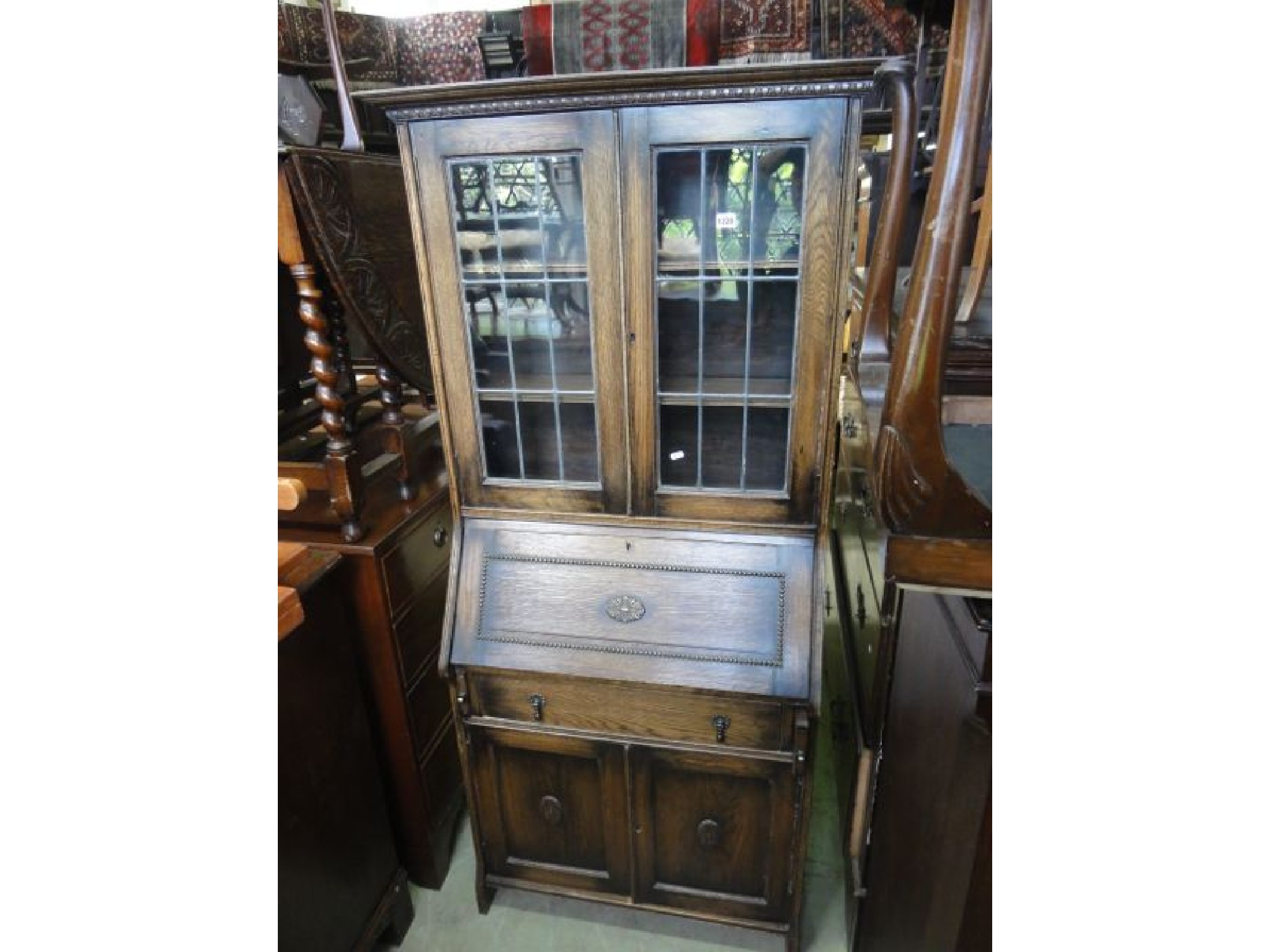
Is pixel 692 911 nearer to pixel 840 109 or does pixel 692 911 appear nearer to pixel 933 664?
pixel 933 664

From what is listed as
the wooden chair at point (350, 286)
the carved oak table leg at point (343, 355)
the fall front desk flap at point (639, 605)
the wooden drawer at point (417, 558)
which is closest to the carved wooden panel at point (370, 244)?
the wooden chair at point (350, 286)

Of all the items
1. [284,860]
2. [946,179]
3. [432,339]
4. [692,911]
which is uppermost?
[946,179]

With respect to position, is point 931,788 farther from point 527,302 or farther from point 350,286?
point 350,286

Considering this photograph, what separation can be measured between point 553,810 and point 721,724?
50 centimetres

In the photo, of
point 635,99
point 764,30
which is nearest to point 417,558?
point 635,99

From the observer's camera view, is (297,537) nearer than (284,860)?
No

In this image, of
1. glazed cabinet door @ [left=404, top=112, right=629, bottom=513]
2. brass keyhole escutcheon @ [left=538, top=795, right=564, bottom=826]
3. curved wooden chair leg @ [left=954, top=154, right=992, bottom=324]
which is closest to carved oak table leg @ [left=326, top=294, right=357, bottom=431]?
glazed cabinet door @ [left=404, top=112, right=629, bottom=513]

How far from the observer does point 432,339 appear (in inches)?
50.4

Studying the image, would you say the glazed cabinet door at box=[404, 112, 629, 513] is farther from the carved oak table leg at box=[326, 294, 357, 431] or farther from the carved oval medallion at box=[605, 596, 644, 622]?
the carved oak table leg at box=[326, 294, 357, 431]

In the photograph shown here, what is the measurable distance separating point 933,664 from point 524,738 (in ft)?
2.91

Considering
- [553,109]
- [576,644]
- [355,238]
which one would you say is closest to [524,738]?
[576,644]

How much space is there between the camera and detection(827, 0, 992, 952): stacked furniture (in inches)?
24.0

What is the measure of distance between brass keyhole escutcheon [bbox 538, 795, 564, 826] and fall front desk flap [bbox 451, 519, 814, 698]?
0.39 metres

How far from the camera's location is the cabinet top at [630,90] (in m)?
0.98
